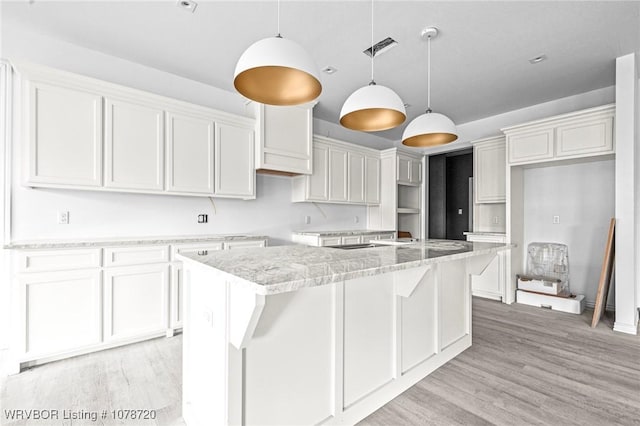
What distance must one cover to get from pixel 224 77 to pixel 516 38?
9.58 ft

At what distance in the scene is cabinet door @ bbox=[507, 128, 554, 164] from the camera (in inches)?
148

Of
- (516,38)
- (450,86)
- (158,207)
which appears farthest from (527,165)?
(158,207)

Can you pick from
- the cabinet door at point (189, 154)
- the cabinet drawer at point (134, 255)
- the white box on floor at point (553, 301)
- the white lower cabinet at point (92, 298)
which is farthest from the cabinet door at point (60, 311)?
the white box on floor at point (553, 301)

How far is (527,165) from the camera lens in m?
4.16

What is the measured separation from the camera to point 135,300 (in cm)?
271

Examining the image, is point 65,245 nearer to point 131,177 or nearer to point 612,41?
point 131,177

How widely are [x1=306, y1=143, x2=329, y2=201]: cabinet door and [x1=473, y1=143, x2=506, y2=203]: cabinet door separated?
7.56 ft

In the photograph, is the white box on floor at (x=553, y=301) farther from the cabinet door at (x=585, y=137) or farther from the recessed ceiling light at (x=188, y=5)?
the recessed ceiling light at (x=188, y=5)

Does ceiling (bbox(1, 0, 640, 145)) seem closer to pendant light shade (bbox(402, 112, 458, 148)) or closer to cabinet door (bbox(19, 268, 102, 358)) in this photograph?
pendant light shade (bbox(402, 112, 458, 148))

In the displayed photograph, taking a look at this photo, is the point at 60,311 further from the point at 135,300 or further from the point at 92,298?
the point at 135,300

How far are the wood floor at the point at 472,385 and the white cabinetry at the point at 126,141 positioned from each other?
149cm

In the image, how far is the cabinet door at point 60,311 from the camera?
228 centimetres

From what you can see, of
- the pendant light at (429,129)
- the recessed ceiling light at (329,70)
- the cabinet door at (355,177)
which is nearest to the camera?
the pendant light at (429,129)

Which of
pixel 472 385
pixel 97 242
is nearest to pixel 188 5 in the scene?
pixel 97 242
